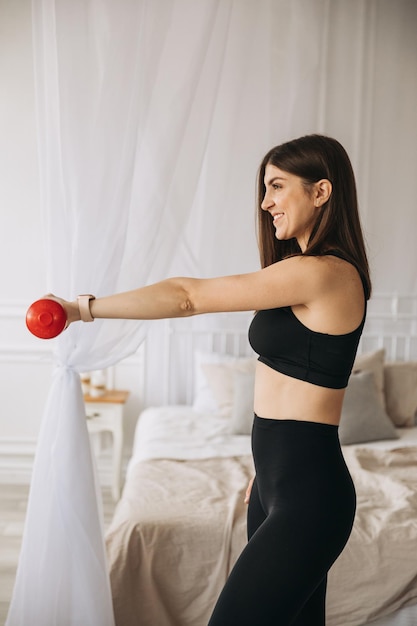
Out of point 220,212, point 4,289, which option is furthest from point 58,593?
point 4,289

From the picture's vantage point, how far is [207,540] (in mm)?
2348

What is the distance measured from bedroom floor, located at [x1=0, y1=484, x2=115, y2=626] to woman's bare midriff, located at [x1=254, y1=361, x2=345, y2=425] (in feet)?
5.25

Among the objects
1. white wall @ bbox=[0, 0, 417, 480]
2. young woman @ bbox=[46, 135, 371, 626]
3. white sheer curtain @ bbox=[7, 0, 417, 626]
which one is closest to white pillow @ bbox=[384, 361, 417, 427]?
white wall @ bbox=[0, 0, 417, 480]

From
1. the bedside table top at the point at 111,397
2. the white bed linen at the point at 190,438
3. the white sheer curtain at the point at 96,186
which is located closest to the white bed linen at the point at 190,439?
the white bed linen at the point at 190,438

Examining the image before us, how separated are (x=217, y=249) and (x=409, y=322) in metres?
1.26

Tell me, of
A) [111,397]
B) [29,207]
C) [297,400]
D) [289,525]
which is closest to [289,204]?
[297,400]

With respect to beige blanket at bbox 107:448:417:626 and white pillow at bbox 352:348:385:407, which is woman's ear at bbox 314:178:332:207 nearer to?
beige blanket at bbox 107:448:417:626

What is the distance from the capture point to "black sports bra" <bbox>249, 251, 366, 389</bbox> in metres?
1.53

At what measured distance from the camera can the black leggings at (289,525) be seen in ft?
4.78

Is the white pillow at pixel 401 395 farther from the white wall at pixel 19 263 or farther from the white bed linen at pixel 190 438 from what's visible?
the white wall at pixel 19 263

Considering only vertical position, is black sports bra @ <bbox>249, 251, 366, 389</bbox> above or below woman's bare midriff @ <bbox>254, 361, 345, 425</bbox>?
above

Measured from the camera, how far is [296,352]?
154 centimetres

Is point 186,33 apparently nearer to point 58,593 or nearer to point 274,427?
point 274,427

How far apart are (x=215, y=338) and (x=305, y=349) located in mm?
2639
